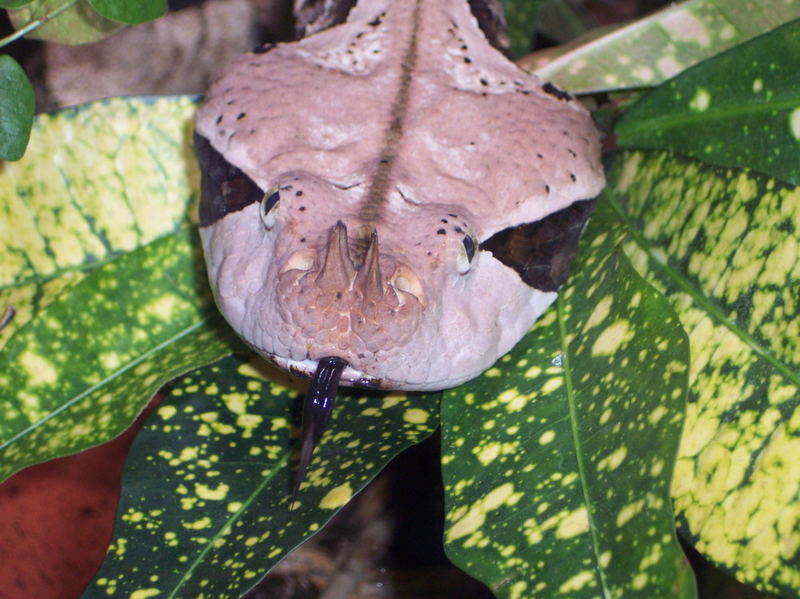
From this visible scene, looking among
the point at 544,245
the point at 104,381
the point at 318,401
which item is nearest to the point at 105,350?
the point at 104,381

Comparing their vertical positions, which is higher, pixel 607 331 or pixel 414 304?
pixel 414 304

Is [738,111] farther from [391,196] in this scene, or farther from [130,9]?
[130,9]

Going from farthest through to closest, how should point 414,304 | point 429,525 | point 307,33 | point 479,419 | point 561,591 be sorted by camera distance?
point 307,33 < point 429,525 < point 479,419 < point 414,304 < point 561,591

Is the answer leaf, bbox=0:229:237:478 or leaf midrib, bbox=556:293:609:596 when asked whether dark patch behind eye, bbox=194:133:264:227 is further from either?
leaf midrib, bbox=556:293:609:596

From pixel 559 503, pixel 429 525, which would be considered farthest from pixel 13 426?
pixel 559 503

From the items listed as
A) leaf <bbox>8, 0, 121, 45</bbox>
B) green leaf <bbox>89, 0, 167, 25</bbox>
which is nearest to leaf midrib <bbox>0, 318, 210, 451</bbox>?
green leaf <bbox>89, 0, 167, 25</bbox>

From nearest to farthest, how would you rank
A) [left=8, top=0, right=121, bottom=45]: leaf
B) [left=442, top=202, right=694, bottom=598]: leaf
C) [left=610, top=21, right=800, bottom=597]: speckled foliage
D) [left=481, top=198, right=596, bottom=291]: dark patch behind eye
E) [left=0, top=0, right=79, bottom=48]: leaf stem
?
[left=442, top=202, right=694, bottom=598]: leaf → [left=610, top=21, right=800, bottom=597]: speckled foliage → [left=481, top=198, right=596, bottom=291]: dark patch behind eye → [left=0, top=0, right=79, bottom=48]: leaf stem → [left=8, top=0, right=121, bottom=45]: leaf

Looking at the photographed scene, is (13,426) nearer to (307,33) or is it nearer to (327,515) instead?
(327,515)
